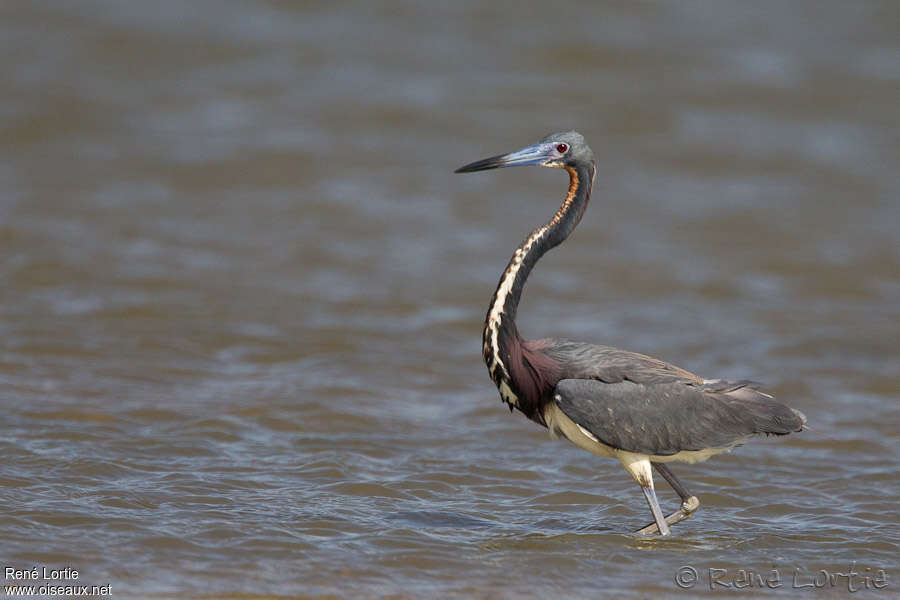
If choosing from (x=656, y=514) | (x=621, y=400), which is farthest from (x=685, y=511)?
(x=621, y=400)

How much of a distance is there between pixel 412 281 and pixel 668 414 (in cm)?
600

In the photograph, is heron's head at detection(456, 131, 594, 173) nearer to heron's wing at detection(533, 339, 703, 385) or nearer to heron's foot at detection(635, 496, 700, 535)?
heron's wing at detection(533, 339, 703, 385)

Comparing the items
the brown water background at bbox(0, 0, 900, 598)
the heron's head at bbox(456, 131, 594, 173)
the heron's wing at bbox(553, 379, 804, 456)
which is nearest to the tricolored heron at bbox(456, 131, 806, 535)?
the heron's wing at bbox(553, 379, 804, 456)

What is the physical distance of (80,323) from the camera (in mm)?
11195

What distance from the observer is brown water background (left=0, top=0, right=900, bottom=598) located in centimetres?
699

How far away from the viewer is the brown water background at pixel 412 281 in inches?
275

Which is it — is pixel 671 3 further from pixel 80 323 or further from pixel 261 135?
pixel 80 323

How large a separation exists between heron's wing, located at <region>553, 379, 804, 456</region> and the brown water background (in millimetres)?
566

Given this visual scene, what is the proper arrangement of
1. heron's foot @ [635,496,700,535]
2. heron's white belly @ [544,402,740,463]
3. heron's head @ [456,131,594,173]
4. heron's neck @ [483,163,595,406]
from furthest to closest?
heron's head @ [456,131,594,173]
heron's foot @ [635,496,700,535]
heron's neck @ [483,163,595,406]
heron's white belly @ [544,402,740,463]

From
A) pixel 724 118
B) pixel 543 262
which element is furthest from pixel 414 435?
pixel 724 118

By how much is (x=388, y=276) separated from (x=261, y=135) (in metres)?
3.78

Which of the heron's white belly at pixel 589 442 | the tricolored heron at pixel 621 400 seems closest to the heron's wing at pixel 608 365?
the tricolored heron at pixel 621 400

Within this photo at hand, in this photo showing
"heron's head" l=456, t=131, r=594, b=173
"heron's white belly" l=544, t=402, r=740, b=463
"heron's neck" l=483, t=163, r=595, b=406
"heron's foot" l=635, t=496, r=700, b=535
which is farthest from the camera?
"heron's head" l=456, t=131, r=594, b=173

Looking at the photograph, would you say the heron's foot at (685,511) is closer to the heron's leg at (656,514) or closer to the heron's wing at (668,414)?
the heron's leg at (656,514)
